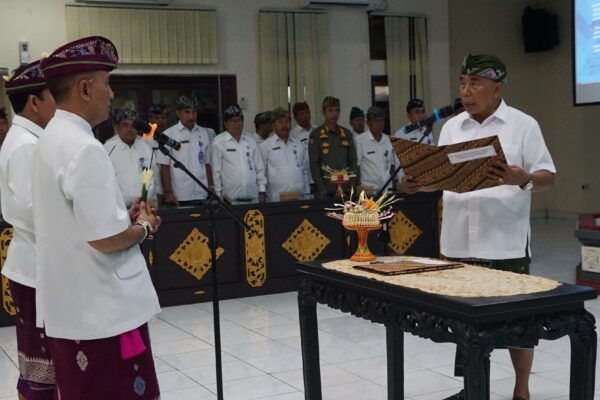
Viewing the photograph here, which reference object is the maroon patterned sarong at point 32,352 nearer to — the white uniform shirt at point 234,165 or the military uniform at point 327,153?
the white uniform shirt at point 234,165

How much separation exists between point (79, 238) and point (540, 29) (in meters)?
11.2

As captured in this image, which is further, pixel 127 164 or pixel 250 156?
pixel 250 156

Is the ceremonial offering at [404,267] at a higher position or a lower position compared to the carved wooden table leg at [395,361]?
higher

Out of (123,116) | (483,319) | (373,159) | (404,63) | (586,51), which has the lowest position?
(483,319)

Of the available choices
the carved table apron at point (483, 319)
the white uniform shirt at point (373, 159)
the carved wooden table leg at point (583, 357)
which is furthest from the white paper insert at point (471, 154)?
the white uniform shirt at point (373, 159)

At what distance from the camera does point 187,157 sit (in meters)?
8.32

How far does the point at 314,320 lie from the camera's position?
353 cm

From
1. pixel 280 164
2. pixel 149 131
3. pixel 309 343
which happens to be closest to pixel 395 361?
pixel 309 343

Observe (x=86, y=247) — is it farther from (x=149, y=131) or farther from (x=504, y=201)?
(x=504, y=201)

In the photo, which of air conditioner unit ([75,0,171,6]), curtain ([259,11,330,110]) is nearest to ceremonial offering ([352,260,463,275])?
air conditioner unit ([75,0,171,6])

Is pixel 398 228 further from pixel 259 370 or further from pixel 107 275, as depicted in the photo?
pixel 107 275

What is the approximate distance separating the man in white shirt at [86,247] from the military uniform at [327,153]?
5747 millimetres

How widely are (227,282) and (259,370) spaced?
2.33 meters

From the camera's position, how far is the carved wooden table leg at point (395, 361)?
3.64 meters
